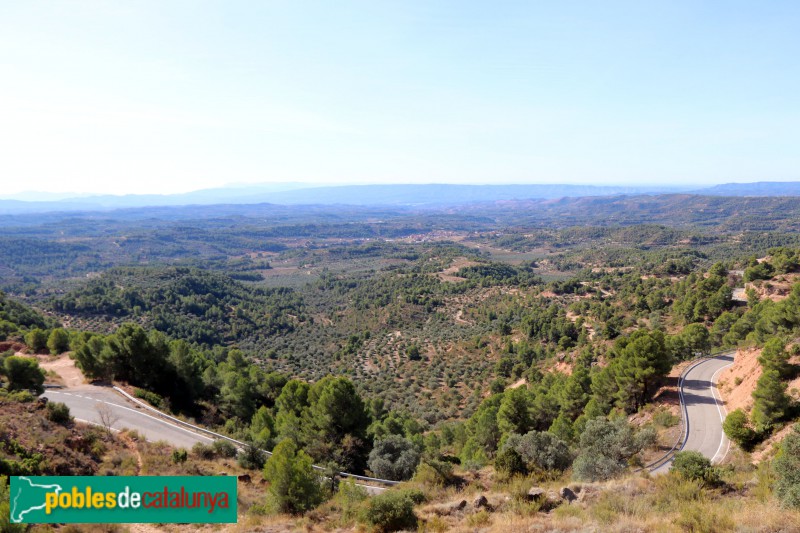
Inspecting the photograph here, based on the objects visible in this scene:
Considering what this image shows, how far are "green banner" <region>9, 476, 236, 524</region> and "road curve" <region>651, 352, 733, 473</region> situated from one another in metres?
17.3

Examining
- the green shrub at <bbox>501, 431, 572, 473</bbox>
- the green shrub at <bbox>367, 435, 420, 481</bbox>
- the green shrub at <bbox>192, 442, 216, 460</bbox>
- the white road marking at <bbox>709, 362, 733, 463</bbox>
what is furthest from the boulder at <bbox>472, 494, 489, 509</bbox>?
the green shrub at <bbox>192, 442, 216, 460</bbox>

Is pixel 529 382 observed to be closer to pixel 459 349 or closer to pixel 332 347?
pixel 459 349

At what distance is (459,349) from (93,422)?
46087 mm

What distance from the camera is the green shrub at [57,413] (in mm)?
20141

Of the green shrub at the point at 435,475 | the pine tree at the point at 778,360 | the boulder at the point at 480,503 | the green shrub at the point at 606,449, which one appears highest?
the pine tree at the point at 778,360

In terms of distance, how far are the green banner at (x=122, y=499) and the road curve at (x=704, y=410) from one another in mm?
17276

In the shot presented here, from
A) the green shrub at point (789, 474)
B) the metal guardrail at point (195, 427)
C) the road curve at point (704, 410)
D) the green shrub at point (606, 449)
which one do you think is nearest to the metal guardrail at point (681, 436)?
the road curve at point (704, 410)

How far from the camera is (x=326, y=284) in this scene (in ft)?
462

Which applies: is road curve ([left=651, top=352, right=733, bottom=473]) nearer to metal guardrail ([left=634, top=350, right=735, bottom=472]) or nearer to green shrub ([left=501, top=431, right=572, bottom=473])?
metal guardrail ([left=634, top=350, right=735, bottom=472])

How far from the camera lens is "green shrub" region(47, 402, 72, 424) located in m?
20.1

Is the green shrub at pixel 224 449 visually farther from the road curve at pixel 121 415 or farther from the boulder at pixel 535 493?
the boulder at pixel 535 493

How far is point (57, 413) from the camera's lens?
20.4 meters

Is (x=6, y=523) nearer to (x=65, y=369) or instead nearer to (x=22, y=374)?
(x=22, y=374)

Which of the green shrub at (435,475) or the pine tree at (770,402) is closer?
the green shrub at (435,475)
